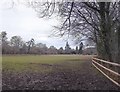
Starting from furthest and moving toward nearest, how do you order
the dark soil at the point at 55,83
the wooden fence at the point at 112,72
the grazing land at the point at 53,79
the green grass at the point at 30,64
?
the green grass at the point at 30,64 < the wooden fence at the point at 112,72 < the grazing land at the point at 53,79 < the dark soil at the point at 55,83

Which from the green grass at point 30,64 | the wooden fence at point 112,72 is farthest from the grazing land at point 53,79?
the wooden fence at point 112,72

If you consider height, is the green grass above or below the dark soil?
above

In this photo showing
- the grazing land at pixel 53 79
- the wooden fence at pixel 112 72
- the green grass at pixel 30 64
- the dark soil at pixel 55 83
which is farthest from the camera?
the green grass at pixel 30 64

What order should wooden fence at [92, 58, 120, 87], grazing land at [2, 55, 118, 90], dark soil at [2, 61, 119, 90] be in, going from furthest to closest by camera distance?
wooden fence at [92, 58, 120, 87], grazing land at [2, 55, 118, 90], dark soil at [2, 61, 119, 90]

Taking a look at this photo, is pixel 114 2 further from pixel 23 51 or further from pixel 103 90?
pixel 23 51

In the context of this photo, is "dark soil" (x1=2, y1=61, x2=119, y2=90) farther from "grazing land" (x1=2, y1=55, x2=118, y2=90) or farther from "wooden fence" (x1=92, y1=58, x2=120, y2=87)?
"wooden fence" (x1=92, y1=58, x2=120, y2=87)

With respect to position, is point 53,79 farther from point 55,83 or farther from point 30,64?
point 30,64

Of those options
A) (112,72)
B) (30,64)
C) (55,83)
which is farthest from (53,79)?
(30,64)

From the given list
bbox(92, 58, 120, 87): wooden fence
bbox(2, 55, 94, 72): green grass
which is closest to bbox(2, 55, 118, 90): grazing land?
bbox(2, 55, 94, 72): green grass

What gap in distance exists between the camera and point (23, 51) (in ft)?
158

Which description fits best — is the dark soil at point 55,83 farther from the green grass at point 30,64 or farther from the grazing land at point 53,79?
the green grass at point 30,64

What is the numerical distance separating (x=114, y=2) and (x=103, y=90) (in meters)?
10.1

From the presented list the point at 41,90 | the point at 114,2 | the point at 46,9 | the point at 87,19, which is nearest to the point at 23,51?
the point at 87,19

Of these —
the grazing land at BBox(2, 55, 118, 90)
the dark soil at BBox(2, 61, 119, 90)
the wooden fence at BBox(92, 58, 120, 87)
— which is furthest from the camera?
the wooden fence at BBox(92, 58, 120, 87)
